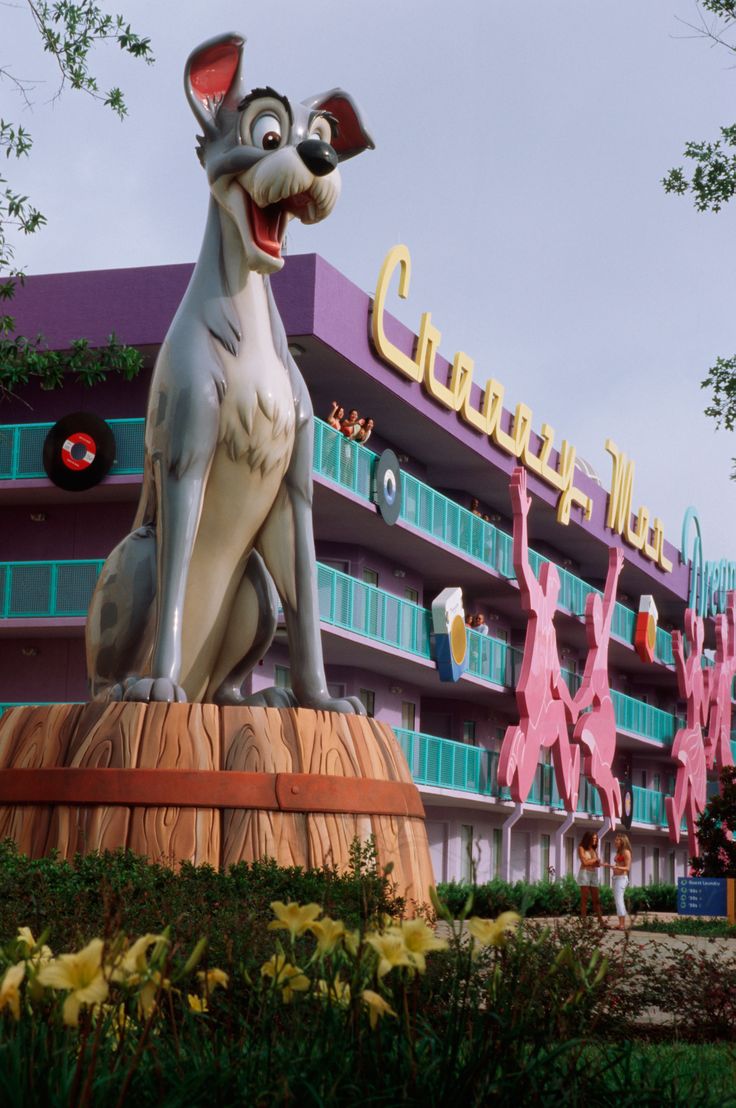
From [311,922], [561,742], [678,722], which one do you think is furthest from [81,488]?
[678,722]

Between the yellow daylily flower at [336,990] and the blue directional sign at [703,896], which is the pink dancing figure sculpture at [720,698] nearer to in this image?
the blue directional sign at [703,896]

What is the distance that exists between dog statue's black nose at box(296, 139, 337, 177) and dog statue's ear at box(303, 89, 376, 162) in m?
0.61

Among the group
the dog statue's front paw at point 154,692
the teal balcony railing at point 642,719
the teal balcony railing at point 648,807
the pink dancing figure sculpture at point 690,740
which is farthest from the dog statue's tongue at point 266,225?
the teal balcony railing at point 648,807

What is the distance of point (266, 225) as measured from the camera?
7715mm

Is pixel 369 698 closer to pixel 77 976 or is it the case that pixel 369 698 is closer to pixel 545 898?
pixel 545 898

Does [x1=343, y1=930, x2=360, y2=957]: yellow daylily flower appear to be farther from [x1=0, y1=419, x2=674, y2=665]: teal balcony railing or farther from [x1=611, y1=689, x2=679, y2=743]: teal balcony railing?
[x1=611, y1=689, x2=679, y2=743]: teal balcony railing

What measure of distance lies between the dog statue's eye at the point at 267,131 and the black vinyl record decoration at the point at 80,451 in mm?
18582

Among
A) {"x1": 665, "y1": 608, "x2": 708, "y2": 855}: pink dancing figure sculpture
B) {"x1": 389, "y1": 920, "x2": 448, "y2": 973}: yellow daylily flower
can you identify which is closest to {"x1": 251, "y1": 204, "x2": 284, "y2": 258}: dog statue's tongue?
{"x1": 389, "y1": 920, "x2": 448, "y2": 973}: yellow daylily flower

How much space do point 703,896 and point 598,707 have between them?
12.6 meters

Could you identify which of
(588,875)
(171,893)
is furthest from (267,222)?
(588,875)

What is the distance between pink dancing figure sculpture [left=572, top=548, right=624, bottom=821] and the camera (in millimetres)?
35906

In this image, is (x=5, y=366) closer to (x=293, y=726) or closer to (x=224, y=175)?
(x=224, y=175)

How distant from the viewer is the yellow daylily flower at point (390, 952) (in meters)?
2.61

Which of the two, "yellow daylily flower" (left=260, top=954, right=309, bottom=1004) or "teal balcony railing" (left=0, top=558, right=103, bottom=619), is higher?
"teal balcony railing" (left=0, top=558, right=103, bottom=619)
